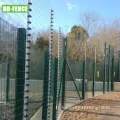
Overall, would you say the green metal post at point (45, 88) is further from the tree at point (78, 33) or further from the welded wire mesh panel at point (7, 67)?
the tree at point (78, 33)

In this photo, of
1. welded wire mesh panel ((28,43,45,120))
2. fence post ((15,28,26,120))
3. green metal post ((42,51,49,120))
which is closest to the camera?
fence post ((15,28,26,120))

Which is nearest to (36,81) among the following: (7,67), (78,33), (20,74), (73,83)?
(20,74)

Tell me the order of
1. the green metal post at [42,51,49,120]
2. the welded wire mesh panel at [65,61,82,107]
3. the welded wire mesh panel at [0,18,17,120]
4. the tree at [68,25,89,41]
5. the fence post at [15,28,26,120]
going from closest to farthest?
the welded wire mesh panel at [0,18,17,120] → the fence post at [15,28,26,120] → the green metal post at [42,51,49,120] → the welded wire mesh panel at [65,61,82,107] → the tree at [68,25,89,41]

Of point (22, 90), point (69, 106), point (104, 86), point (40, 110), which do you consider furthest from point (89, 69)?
point (22, 90)

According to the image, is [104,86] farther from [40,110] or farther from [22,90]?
[22,90]

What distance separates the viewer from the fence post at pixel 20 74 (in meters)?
5.24

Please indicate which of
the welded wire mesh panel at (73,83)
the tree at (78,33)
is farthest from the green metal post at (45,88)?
the tree at (78,33)

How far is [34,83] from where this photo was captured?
283 inches

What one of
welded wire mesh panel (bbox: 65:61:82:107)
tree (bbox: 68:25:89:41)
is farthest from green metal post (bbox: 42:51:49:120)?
tree (bbox: 68:25:89:41)

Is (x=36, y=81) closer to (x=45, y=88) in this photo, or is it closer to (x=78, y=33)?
(x=45, y=88)

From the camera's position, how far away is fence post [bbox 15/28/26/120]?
5242mm

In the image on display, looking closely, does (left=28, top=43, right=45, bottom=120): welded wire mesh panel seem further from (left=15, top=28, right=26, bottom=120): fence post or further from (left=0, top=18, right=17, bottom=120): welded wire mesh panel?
(left=0, top=18, right=17, bottom=120): welded wire mesh panel

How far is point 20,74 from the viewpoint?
17.5 ft

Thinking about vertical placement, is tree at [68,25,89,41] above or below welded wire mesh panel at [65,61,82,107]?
above
